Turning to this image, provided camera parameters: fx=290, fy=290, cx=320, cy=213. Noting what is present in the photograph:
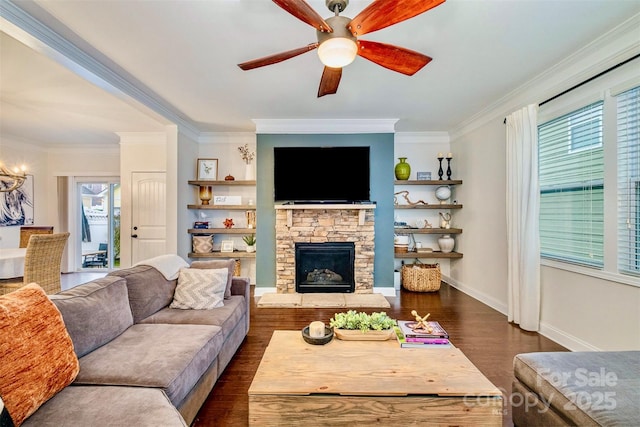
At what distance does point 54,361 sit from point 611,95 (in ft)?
12.9

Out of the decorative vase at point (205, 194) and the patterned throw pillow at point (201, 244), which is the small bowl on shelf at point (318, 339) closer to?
the patterned throw pillow at point (201, 244)

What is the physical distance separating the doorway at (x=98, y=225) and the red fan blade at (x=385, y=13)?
617cm

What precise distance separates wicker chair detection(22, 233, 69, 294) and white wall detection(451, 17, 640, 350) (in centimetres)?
514

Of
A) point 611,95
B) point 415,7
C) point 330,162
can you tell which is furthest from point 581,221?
point 330,162

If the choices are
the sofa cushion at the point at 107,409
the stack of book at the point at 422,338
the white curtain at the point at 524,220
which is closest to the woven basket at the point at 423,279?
the white curtain at the point at 524,220

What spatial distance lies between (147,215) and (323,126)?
336cm

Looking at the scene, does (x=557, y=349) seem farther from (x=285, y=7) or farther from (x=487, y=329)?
(x=285, y=7)

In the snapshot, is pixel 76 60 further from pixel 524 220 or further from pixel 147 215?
pixel 524 220

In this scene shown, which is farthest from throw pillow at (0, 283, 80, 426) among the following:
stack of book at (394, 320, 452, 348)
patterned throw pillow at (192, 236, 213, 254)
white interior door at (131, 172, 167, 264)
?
white interior door at (131, 172, 167, 264)

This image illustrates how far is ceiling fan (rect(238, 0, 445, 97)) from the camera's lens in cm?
146

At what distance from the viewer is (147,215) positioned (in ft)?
16.3

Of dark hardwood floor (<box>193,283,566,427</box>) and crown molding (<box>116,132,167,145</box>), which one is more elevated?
crown molding (<box>116,132,167,145</box>)

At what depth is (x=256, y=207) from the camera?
4461 mm

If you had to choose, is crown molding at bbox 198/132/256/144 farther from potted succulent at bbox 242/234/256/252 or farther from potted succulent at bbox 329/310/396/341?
potted succulent at bbox 329/310/396/341
